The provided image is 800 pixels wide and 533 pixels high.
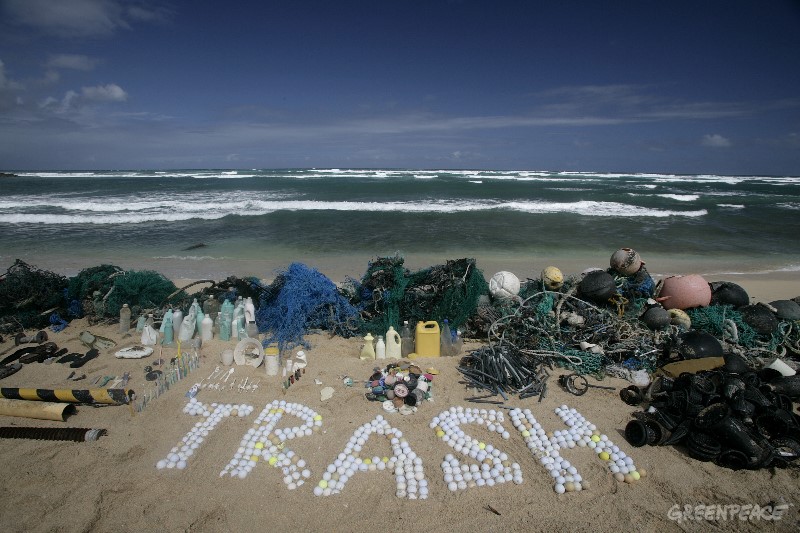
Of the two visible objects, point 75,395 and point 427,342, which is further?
point 427,342

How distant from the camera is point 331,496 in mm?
3613

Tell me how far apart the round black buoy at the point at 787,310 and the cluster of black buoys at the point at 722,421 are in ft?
7.29

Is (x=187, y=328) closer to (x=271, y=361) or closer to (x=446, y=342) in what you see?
(x=271, y=361)

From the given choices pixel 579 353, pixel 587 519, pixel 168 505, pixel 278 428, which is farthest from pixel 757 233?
pixel 168 505

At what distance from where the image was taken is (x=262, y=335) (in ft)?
22.3

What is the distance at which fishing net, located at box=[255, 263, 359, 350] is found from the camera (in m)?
6.65

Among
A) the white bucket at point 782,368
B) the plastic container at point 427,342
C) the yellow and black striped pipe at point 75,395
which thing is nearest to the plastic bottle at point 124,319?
the yellow and black striped pipe at point 75,395

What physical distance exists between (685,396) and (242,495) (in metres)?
4.72

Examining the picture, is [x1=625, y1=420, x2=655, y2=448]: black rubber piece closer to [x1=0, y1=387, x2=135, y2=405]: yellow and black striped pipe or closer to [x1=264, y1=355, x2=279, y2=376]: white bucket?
[x1=264, y1=355, x2=279, y2=376]: white bucket

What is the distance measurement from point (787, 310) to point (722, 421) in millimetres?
3796

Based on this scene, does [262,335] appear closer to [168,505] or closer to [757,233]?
[168,505]

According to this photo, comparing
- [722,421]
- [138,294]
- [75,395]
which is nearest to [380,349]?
[75,395]

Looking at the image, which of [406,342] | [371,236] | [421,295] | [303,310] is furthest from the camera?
[371,236]

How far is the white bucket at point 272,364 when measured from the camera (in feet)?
18.1
